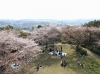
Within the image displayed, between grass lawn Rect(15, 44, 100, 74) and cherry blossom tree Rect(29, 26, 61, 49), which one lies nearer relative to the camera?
grass lawn Rect(15, 44, 100, 74)

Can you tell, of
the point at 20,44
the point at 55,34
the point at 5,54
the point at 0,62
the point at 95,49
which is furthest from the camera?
the point at 95,49

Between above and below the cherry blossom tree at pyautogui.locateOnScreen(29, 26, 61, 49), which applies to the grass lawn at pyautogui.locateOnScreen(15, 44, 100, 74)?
below

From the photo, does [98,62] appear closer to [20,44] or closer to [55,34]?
[55,34]

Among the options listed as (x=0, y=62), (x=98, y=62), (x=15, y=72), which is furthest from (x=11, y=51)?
(x=98, y=62)

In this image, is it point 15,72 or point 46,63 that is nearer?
point 15,72

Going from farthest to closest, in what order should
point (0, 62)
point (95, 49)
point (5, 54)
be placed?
point (95, 49) < point (5, 54) < point (0, 62)

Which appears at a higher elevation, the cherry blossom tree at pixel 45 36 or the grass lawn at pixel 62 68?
the cherry blossom tree at pixel 45 36

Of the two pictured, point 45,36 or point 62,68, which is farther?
point 45,36

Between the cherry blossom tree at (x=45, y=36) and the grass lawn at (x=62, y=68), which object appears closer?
the grass lawn at (x=62, y=68)
